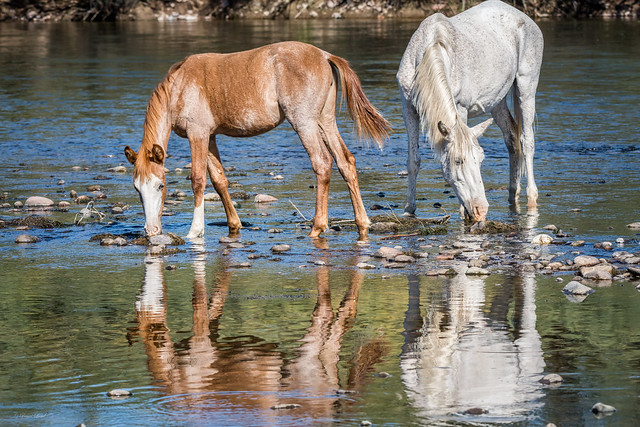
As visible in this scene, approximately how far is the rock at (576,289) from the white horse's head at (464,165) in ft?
7.30

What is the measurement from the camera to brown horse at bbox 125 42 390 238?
10125 millimetres

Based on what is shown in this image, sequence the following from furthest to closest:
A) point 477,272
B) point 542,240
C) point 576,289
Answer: point 542,240 < point 477,272 < point 576,289

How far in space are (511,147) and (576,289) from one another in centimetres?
481

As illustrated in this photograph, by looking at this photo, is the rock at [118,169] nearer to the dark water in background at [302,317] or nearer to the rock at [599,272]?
the dark water in background at [302,317]

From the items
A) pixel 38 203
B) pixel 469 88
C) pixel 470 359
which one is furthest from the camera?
pixel 38 203

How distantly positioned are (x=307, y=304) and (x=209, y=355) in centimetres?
135

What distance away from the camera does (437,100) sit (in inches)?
391

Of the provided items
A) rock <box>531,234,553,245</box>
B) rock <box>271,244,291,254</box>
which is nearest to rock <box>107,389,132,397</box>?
rock <box>271,244,291,254</box>

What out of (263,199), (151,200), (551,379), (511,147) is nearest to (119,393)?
(551,379)

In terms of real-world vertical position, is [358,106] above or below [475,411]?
above

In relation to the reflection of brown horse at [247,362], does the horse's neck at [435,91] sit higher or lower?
higher

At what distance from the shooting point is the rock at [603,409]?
5148mm

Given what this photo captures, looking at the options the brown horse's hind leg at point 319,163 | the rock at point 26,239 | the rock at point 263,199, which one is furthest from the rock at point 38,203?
the brown horse's hind leg at point 319,163

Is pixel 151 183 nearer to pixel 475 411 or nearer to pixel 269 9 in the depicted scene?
pixel 475 411
